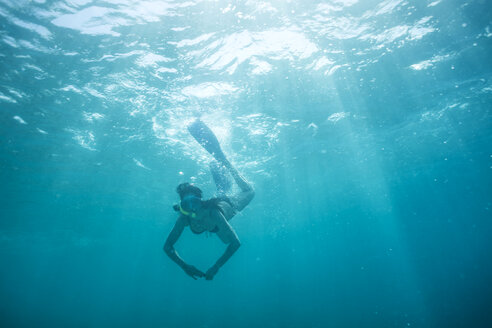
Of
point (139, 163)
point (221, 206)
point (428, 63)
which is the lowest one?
point (139, 163)

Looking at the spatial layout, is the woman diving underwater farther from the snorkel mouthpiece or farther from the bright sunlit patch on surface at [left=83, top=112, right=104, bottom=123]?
the bright sunlit patch on surface at [left=83, top=112, right=104, bottom=123]

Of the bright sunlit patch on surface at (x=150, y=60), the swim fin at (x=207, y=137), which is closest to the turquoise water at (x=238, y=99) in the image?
the bright sunlit patch on surface at (x=150, y=60)

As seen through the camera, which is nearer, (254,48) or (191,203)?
(191,203)

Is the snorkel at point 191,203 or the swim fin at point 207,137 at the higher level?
the snorkel at point 191,203

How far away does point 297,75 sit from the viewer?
1358cm

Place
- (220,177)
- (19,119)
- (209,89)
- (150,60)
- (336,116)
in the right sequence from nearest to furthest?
1. (220,177)
2. (150,60)
3. (209,89)
4. (19,119)
5. (336,116)

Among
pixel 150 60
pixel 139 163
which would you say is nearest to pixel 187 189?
pixel 150 60

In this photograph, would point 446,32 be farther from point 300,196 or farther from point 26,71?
point 300,196

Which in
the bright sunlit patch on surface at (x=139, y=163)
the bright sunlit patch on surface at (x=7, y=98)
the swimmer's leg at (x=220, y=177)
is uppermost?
the bright sunlit patch on surface at (x=7, y=98)

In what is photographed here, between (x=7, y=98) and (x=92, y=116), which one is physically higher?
(x=7, y=98)

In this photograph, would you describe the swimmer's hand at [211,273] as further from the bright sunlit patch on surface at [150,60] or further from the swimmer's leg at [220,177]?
the bright sunlit patch on surface at [150,60]

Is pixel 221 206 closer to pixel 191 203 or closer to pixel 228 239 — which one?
pixel 228 239

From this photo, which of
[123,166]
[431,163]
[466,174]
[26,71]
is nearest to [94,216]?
[123,166]

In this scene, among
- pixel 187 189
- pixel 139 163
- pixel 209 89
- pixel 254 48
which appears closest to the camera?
pixel 187 189
